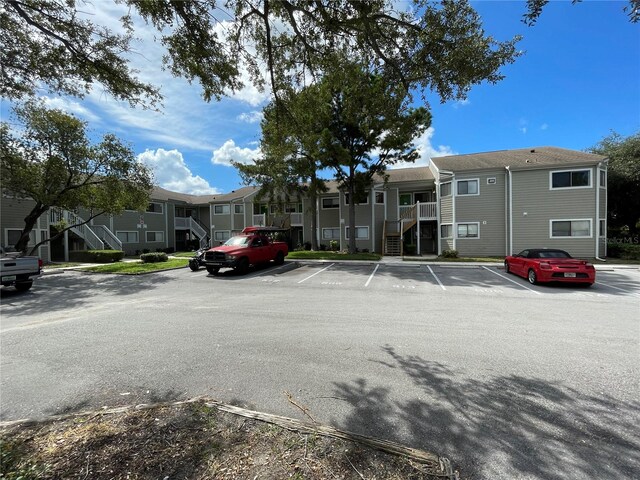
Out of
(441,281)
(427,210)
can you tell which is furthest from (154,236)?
(441,281)

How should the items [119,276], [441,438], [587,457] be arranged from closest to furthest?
[587,457], [441,438], [119,276]

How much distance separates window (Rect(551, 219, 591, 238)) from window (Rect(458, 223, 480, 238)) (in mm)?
4558

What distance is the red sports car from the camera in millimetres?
11102

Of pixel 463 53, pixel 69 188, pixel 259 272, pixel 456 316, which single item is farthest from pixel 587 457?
pixel 69 188

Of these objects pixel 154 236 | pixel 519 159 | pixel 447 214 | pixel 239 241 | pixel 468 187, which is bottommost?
pixel 239 241

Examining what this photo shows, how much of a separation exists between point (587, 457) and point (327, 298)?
7228 millimetres

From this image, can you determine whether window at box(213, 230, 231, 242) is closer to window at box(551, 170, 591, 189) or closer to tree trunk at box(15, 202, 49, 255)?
tree trunk at box(15, 202, 49, 255)

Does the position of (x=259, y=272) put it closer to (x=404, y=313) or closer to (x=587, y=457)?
(x=404, y=313)

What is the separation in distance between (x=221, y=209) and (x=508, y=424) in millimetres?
35058

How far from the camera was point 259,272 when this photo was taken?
15805mm

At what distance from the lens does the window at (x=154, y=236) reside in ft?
106

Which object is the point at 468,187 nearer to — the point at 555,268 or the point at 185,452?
the point at 555,268

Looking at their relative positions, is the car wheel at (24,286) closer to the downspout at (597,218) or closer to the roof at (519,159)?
the roof at (519,159)

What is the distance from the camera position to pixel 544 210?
21094mm
